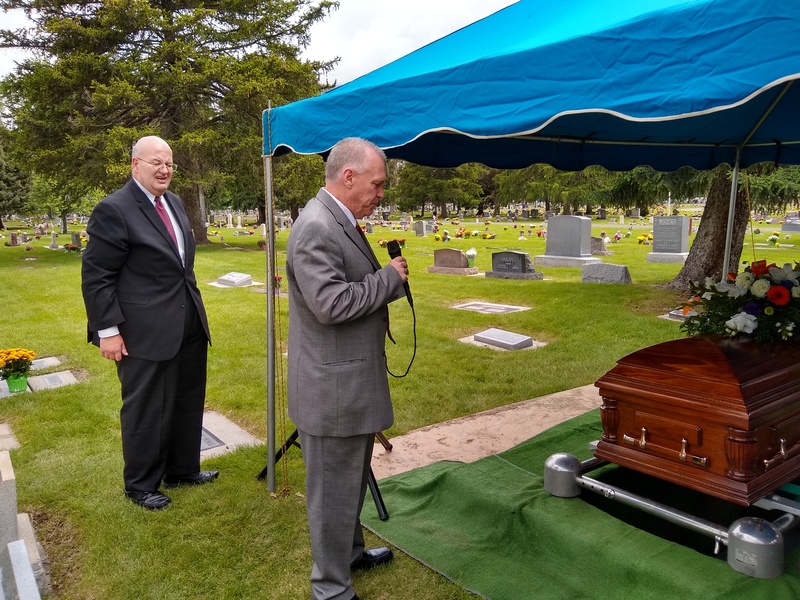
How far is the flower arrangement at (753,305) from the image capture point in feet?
10.5

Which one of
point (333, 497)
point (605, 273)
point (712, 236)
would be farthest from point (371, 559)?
point (605, 273)

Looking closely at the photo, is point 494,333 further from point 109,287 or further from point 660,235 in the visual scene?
point 660,235

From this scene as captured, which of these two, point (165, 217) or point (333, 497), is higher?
point (165, 217)

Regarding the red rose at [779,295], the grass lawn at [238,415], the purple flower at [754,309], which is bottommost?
the grass lawn at [238,415]

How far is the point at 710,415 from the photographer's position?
104 inches

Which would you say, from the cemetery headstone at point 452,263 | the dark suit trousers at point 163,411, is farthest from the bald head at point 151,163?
the cemetery headstone at point 452,263

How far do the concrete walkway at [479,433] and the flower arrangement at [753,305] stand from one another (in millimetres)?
1491

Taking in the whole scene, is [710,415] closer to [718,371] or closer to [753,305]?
[718,371]

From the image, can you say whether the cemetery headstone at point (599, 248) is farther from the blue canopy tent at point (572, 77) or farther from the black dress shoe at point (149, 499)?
the black dress shoe at point (149, 499)

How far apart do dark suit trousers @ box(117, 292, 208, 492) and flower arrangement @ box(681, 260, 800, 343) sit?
2949mm

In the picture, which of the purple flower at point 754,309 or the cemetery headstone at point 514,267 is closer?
the purple flower at point 754,309

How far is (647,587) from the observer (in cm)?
248

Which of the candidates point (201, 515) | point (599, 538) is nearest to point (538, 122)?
point (599, 538)

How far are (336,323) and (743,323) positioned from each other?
2246mm
